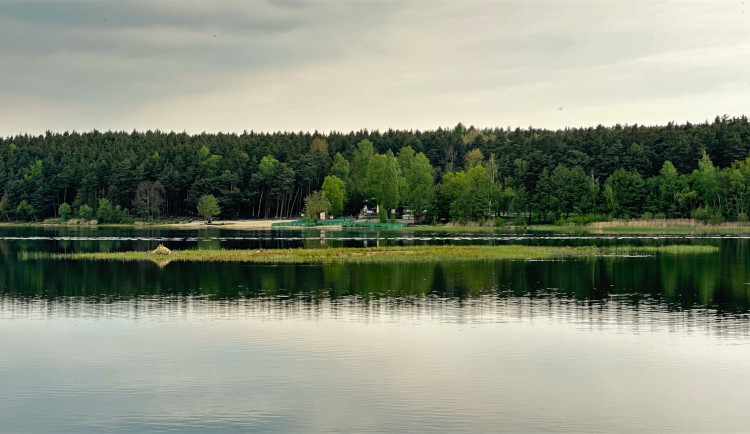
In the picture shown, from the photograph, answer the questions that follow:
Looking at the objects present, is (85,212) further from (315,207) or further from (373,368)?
(373,368)

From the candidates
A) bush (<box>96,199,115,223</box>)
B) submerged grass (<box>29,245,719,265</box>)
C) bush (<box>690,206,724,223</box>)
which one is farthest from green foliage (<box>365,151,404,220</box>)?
submerged grass (<box>29,245,719,265</box>)

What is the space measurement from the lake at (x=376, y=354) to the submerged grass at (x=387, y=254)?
14.3m

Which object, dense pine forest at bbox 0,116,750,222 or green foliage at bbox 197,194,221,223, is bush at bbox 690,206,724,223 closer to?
dense pine forest at bbox 0,116,750,222

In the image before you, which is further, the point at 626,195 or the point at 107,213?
the point at 107,213

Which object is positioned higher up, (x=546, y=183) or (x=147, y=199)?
(x=546, y=183)

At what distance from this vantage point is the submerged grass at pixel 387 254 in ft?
220

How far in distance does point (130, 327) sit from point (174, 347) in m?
5.35

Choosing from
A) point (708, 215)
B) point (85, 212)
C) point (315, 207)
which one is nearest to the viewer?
point (708, 215)

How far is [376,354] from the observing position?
28391mm

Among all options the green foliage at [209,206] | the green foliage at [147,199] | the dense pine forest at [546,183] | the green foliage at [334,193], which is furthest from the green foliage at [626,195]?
the green foliage at [147,199]

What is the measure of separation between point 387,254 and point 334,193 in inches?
4466

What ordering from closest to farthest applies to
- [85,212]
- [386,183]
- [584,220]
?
[584,220] → [386,183] → [85,212]

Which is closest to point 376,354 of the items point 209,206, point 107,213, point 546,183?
point 546,183

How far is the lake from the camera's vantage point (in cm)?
2108
